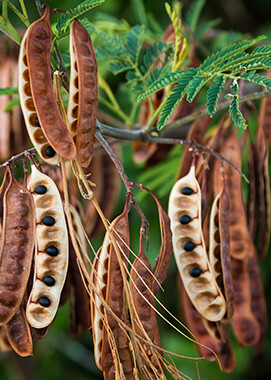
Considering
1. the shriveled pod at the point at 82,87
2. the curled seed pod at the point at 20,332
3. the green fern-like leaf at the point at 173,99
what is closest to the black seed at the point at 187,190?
the green fern-like leaf at the point at 173,99

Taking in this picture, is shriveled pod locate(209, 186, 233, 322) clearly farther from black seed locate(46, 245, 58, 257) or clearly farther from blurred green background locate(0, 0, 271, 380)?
blurred green background locate(0, 0, 271, 380)

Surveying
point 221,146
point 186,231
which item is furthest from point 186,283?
point 221,146

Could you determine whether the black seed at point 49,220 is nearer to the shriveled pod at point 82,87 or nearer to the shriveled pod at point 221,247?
the shriveled pod at point 82,87

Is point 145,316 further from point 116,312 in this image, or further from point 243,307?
point 243,307

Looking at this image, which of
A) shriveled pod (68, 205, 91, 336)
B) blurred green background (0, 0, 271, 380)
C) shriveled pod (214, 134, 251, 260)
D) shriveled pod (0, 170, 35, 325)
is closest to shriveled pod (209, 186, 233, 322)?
shriveled pod (214, 134, 251, 260)

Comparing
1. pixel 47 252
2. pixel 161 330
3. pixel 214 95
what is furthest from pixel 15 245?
pixel 161 330

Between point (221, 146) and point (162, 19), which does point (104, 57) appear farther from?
point (162, 19)

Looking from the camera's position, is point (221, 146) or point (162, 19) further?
point (162, 19)
